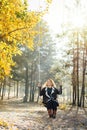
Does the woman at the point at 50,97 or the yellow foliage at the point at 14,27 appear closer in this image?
the yellow foliage at the point at 14,27

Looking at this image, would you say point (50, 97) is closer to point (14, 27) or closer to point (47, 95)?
point (47, 95)

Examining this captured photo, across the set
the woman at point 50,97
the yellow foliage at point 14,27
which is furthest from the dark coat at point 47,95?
the yellow foliage at point 14,27

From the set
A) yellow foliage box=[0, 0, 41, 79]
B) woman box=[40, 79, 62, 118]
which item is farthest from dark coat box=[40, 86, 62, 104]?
yellow foliage box=[0, 0, 41, 79]

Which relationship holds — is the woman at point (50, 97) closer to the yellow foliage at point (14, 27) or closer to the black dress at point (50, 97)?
the black dress at point (50, 97)

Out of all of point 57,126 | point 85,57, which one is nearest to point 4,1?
point 57,126

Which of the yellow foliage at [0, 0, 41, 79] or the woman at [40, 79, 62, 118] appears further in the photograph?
the woman at [40, 79, 62, 118]

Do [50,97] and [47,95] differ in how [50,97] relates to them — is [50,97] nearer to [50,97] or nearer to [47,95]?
[50,97]

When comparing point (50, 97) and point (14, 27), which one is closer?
point (14, 27)

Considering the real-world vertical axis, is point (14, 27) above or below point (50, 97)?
above

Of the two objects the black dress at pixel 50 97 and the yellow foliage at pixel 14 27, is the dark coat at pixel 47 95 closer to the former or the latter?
the black dress at pixel 50 97

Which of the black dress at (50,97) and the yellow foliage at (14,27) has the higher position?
the yellow foliage at (14,27)

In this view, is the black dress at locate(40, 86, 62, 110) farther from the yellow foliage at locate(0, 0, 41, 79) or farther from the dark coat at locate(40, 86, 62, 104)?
the yellow foliage at locate(0, 0, 41, 79)

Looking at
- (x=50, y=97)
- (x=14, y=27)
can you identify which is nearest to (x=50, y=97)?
(x=50, y=97)

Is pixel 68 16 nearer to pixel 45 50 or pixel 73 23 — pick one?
pixel 73 23
